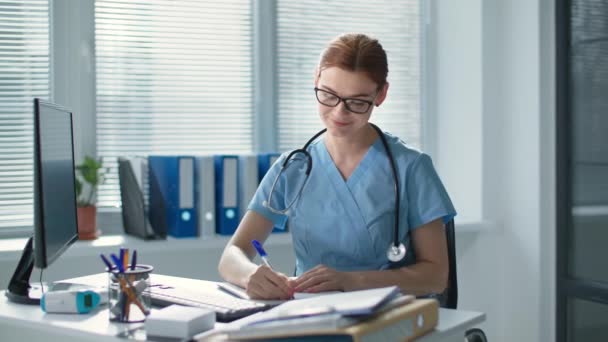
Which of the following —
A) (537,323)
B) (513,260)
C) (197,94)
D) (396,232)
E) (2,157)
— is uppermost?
(197,94)

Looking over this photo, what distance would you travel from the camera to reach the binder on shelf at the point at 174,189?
262 cm

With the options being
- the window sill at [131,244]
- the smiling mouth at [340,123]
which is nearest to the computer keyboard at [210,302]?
the smiling mouth at [340,123]

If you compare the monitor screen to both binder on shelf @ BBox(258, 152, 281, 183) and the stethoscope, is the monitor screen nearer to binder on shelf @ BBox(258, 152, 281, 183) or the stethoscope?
the stethoscope

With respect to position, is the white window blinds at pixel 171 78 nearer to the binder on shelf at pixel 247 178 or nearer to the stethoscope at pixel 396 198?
the binder on shelf at pixel 247 178

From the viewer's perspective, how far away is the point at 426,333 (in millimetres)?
1327

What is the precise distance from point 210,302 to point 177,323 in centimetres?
22

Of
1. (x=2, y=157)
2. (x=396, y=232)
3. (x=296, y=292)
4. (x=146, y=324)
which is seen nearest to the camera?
(x=146, y=324)

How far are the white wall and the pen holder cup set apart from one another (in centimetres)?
205

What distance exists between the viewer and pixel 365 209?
6.16ft

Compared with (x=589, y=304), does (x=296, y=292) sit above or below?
above

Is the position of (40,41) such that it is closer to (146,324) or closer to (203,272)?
(203,272)

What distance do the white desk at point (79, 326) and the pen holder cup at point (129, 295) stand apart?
20 millimetres

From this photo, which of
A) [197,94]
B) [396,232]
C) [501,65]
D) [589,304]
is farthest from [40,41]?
[589,304]

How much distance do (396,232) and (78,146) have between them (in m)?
1.50
